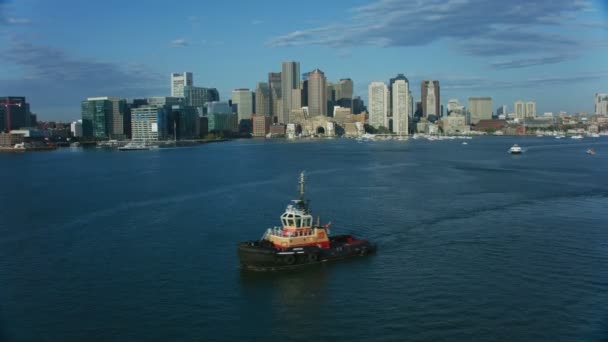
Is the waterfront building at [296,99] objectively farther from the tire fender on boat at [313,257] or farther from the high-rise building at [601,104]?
the tire fender on boat at [313,257]

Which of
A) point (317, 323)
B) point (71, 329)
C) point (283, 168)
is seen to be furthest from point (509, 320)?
point (283, 168)

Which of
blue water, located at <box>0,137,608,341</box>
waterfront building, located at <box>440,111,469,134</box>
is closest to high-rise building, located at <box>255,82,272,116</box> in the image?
waterfront building, located at <box>440,111,469,134</box>

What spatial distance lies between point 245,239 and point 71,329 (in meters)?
7.08

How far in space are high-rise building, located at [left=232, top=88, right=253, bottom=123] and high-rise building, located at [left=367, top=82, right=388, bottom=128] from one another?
36.8 meters

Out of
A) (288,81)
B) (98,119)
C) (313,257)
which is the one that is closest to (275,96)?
(288,81)

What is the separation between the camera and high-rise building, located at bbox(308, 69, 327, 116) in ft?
591

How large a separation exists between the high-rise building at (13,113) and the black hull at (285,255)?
10265cm

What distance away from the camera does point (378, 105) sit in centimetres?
16875

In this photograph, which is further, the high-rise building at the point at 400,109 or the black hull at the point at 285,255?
the high-rise building at the point at 400,109

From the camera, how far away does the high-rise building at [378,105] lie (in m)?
Result: 168

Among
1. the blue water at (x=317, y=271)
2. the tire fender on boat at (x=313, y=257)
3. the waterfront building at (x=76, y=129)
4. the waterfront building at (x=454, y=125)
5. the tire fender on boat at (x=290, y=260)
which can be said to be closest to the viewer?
the blue water at (x=317, y=271)

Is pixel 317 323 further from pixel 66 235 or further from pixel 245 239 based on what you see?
pixel 66 235

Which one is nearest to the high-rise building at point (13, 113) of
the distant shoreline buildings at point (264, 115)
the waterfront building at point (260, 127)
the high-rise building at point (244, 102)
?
the distant shoreline buildings at point (264, 115)

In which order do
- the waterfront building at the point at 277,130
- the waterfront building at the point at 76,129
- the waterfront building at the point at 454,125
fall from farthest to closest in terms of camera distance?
the waterfront building at the point at 454,125 < the waterfront building at the point at 277,130 < the waterfront building at the point at 76,129
